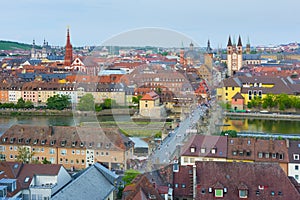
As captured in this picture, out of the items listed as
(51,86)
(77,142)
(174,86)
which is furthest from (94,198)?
(51,86)

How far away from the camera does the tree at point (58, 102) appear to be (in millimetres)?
16531

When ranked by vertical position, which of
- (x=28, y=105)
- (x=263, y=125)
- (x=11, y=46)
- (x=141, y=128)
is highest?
(x=11, y=46)

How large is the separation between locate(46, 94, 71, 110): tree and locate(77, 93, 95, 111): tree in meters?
8.37

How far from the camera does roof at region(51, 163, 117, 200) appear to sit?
460 cm

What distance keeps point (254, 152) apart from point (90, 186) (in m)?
3.09

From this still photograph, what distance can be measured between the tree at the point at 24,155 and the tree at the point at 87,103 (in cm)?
116

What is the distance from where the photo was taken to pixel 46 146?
7.96 metres

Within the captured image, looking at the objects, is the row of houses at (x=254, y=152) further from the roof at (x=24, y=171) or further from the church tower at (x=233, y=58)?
the church tower at (x=233, y=58)

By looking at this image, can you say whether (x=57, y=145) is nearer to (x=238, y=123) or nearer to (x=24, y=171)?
(x=24, y=171)

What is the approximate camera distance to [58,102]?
54.6 ft

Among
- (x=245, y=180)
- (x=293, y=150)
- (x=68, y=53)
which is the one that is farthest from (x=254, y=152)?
(x=68, y=53)

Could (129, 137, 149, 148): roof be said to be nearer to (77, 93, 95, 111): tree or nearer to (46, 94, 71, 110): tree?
(77, 93, 95, 111): tree

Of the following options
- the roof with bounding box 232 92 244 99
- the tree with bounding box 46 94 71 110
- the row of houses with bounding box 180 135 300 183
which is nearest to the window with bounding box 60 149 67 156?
the row of houses with bounding box 180 135 300 183

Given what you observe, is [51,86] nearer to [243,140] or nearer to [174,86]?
[243,140]
